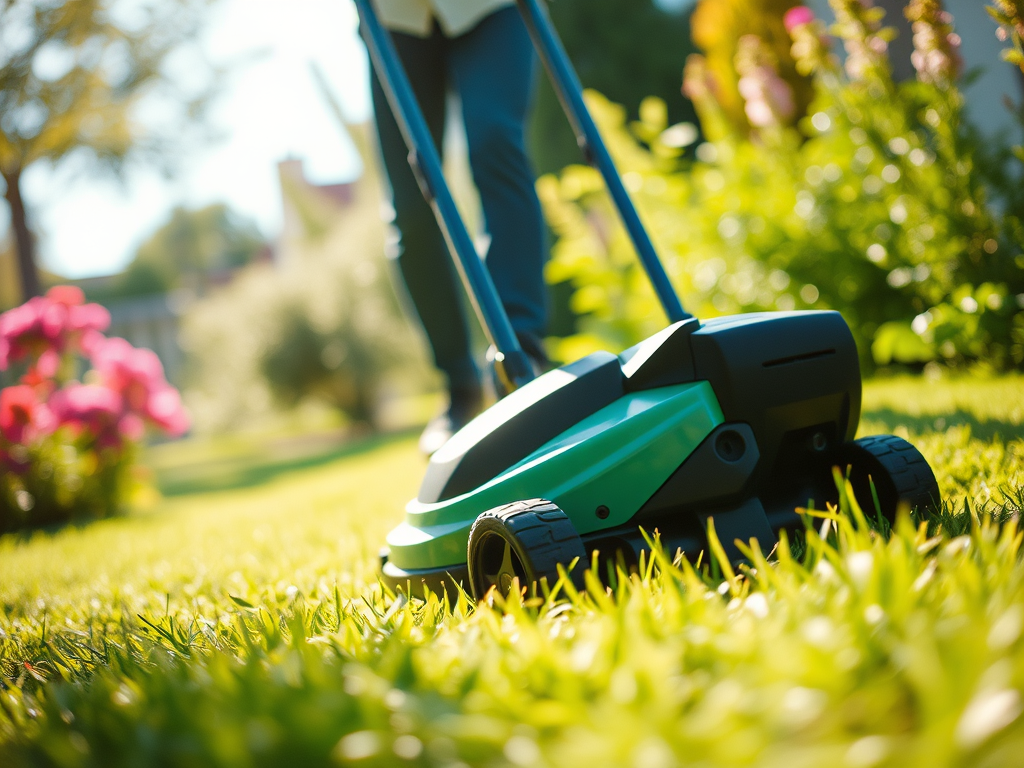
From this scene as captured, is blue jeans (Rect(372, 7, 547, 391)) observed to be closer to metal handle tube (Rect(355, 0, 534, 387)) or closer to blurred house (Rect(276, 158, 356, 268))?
metal handle tube (Rect(355, 0, 534, 387))

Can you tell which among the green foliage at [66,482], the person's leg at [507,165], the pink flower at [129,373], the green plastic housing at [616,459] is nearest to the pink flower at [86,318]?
the pink flower at [129,373]

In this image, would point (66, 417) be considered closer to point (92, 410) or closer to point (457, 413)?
point (92, 410)

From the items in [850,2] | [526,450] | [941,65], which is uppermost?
[850,2]

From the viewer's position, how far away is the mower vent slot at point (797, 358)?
1.17 metres

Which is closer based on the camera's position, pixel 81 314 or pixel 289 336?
pixel 81 314

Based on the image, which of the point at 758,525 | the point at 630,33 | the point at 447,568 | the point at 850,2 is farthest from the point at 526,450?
the point at 630,33

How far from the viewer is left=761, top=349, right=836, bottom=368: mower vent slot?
1167mm

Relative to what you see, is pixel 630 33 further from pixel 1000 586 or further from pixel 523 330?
pixel 1000 586

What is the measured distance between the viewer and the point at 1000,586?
747 mm

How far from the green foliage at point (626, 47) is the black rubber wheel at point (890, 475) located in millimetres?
9817

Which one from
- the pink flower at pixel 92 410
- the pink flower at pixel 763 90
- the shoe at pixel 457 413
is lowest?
the shoe at pixel 457 413

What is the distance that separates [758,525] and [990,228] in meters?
1.91

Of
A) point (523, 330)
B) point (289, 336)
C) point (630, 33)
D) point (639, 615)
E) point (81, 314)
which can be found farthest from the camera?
point (289, 336)

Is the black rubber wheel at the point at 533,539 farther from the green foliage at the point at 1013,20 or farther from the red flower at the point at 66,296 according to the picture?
the red flower at the point at 66,296
